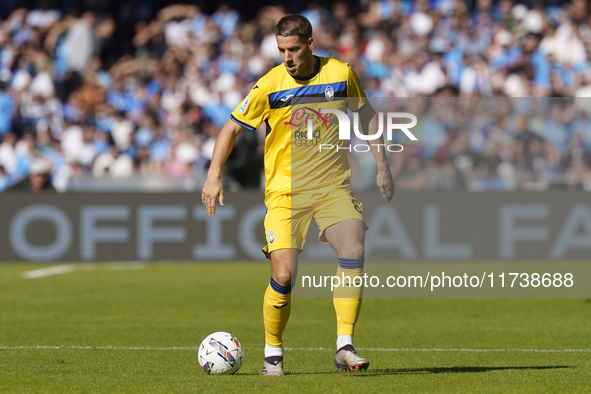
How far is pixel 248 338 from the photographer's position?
26.7ft

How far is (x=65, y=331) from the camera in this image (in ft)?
28.1

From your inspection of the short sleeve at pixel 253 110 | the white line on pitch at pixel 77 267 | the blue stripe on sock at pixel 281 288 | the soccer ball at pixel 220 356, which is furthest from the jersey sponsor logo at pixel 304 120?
the white line on pitch at pixel 77 267

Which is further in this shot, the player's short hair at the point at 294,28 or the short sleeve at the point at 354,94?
the short sleeve at the point at 354,94

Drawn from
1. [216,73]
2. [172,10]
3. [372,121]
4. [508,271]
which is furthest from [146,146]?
[372,121]

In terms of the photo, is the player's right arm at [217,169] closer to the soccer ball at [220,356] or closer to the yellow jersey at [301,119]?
the yellow jersey at [301,119]

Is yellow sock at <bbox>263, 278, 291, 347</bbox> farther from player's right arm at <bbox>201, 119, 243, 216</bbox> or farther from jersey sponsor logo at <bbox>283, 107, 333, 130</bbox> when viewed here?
jersey sponsor logo at <bbox>283, 107, 333, 130</bbox>

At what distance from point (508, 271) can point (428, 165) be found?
7.08 feet

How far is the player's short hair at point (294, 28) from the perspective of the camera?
567cm

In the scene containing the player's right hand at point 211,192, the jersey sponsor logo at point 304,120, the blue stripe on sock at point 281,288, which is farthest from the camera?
the jersey sponsor logo at point 304,120

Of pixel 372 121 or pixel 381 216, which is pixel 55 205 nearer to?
pixel 381 216

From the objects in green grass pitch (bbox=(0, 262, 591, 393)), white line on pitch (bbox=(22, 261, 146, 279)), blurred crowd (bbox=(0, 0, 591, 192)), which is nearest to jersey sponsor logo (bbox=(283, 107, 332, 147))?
green grass pitch (bbox=(0, 262, 591, 393))

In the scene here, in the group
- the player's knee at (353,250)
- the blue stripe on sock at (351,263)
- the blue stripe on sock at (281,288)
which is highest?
the player's knee at (353,250)

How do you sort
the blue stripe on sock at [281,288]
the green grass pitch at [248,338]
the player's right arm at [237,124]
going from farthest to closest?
the blue stripe on sock at [281,288] → the player's right arm at [237,124] → the green grass pitch at [248,338]

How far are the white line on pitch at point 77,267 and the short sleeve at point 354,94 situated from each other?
8611 mm
